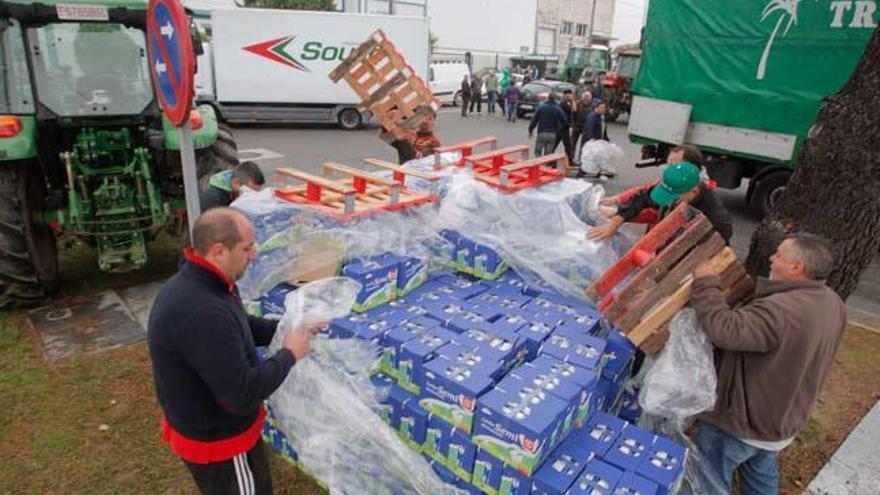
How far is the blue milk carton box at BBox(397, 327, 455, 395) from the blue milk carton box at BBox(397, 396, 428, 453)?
85 mm

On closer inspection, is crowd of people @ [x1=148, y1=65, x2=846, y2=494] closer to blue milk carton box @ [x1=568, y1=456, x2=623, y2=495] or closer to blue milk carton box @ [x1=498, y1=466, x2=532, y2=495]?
blue milk carton box @ [x1=568, y1=456, x2=623, y2=495]

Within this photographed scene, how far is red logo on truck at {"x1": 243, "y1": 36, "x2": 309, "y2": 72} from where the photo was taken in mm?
15055

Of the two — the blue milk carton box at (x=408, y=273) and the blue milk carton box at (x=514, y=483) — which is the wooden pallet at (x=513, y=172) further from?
the blue milk carton box at (x=514, y=483)

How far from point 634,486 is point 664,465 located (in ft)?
0.80

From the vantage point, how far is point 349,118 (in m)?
16.7

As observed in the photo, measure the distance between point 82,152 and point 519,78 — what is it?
27.8m

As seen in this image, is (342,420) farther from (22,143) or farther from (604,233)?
(22,143)

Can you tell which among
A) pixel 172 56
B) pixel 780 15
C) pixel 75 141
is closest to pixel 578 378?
pixel 172 56

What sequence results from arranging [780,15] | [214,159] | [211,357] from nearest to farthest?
[211,357], [214,159], [780,15]

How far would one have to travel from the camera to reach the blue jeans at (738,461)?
9.21ft

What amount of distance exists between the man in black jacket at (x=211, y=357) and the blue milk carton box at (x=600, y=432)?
147 centimetres

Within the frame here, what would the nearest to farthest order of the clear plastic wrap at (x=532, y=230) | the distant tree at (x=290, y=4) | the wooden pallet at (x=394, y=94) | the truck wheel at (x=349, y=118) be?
the clear plastic wrap at (x=532, y=230)
the wooden pallet at (x=394, y=94)
the truck wheel at (x=349, y=118)
the distant tree at (x=290, y=4)

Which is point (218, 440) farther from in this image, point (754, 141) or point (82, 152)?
point (754, 141)

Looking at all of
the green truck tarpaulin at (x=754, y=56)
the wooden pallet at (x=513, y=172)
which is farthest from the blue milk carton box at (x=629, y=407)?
the green truck tarpaulin at (x=754, y=56)
